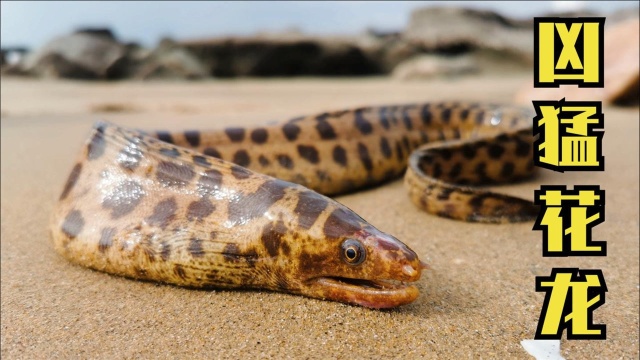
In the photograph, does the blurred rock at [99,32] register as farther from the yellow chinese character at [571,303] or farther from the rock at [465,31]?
the yellow chinese character at [571,303]

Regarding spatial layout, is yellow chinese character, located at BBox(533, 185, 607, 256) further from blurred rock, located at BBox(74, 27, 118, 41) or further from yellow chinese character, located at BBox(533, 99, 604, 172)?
blurred rock, located at BBox(74, 27, 118, 41)

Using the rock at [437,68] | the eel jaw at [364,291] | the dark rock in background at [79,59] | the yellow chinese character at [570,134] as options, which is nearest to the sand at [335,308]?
the eel jaw at [364,291]

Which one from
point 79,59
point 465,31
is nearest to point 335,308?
point 79,59

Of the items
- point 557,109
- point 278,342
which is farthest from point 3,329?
point 557,109

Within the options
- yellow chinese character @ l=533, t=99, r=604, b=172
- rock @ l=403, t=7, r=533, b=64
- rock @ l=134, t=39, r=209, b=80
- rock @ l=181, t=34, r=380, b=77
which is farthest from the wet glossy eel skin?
rock @ l=181, t=34, r=380, b=77

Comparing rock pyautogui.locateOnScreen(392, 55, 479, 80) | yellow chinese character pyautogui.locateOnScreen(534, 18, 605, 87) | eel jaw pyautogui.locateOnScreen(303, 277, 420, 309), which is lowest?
rock pyautogui.locateOnScreen(392, 55, 479, 80)

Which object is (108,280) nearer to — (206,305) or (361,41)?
(206,305)

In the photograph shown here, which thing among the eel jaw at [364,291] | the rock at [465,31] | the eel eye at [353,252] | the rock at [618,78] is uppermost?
the eel eye at [353,252]
